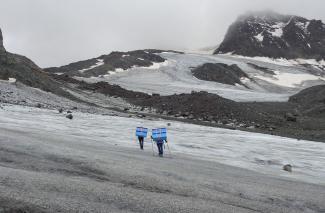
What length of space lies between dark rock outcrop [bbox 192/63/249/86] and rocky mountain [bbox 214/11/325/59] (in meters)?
49.6

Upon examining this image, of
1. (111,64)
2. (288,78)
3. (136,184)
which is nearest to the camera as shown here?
(136,184)

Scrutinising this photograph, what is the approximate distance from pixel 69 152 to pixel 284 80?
4147 inches

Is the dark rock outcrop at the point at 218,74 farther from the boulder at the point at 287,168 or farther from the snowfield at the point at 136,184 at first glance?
the snowfield at the point at 136,184

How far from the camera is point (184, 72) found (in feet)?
316

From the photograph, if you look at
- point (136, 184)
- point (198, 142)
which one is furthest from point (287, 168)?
point (136, 184)

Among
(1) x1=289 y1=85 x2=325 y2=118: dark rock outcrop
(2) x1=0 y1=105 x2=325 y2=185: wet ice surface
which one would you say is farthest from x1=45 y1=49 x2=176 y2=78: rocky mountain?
(2) x1=0 y1=105 x2=325 y2=185: wet ice surface

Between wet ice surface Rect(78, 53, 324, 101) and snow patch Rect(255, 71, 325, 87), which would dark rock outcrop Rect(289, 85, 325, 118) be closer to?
wet ice surface Rect(78, 53, 324, 101)

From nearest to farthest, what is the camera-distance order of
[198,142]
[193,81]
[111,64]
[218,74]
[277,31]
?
[198,142]
[193,81]
[111,64]
[218,74]
[277,31]

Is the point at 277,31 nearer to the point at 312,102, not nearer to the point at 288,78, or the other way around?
the point at 288,78

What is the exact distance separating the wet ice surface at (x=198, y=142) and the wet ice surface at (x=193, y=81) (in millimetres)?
38065

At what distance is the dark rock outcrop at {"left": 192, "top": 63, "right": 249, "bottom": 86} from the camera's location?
95175 millimetres

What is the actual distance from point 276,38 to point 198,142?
146549 millimetres

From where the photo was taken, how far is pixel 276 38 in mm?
161125

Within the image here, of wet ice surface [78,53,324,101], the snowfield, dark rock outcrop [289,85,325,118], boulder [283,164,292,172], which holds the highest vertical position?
wet ice surface [78,53,324,101]
